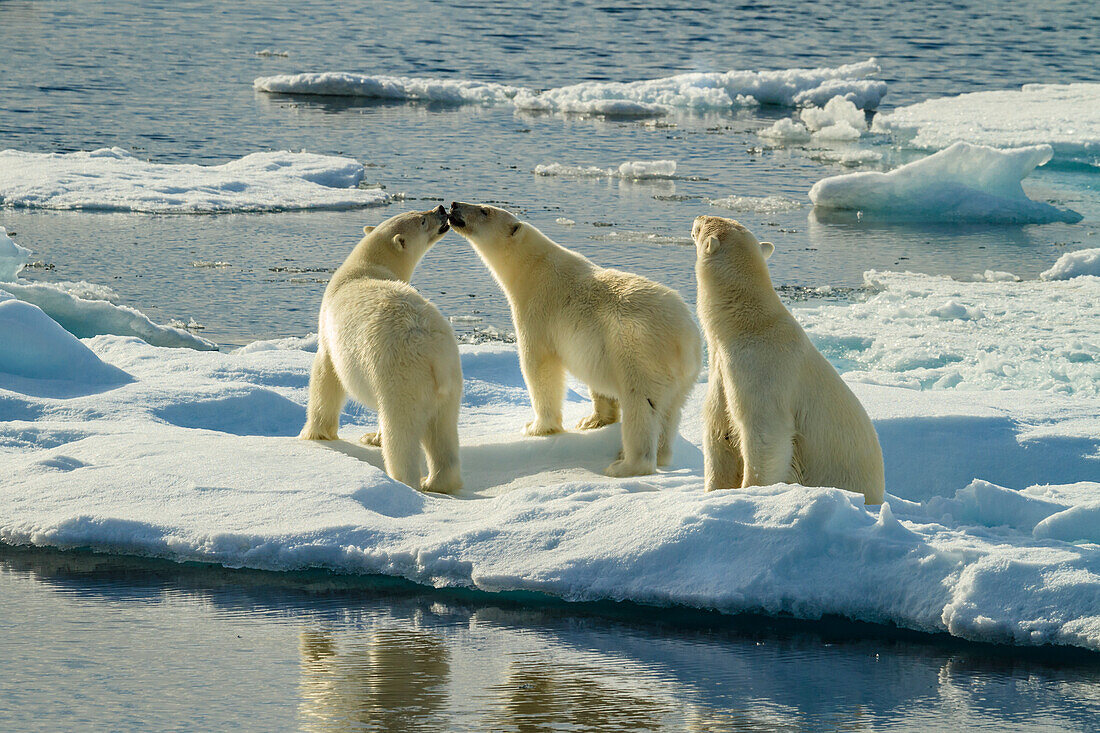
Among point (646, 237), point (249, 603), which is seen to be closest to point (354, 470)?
point (249, 603)

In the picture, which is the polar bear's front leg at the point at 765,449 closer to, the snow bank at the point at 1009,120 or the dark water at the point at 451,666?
the dark water at the point at 451,666

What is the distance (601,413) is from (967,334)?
162 inches

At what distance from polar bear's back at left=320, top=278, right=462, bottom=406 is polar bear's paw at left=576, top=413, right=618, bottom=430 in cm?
92

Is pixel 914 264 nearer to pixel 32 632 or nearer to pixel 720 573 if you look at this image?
pixel 720 573

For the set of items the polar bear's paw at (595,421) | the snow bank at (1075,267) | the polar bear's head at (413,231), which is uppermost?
the polar bear's head at (413,231)

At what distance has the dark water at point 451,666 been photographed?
9.94 ft

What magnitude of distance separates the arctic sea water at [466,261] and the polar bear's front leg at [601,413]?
1917mm

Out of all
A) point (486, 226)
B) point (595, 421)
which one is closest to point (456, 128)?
point (486, 226)

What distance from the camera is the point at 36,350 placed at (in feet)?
20.9

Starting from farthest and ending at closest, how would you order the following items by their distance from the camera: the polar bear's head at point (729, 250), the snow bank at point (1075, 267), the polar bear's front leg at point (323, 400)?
the snow bank at point (1075, 267) < the polar bear's front leg at point (323, 400) < the polar bear's head at point (729, 250)

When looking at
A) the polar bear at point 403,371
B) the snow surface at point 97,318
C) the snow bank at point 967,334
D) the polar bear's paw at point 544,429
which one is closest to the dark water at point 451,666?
the polar bear at point 403,371

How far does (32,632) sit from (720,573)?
1.92 meters

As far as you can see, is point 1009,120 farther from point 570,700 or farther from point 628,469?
point 570,700

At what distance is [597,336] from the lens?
17.2 feet
